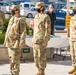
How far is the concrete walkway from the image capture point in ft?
35.2

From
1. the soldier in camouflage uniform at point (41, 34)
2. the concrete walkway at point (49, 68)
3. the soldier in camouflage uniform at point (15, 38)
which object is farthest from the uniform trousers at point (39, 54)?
the concrete walkway at point (49, 68)

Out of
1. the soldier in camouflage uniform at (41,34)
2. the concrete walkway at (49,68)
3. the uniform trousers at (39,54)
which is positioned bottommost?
the concrete walkway at (49,68)

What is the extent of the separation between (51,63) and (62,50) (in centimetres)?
229

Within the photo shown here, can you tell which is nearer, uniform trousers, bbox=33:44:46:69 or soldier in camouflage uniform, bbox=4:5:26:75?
soldier in camouflage uniform, bbox=4:5:26:75

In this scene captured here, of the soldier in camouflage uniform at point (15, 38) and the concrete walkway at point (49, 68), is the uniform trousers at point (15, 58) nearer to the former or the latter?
the soldier in camouflage uniform at point (15, 38)

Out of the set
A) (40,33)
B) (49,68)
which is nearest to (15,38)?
(40,33)

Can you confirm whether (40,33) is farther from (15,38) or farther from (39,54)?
(15,38)

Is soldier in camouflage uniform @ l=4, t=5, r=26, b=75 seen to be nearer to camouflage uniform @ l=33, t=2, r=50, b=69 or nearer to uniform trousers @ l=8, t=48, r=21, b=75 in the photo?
uniform trousers @ l=8, t=48, r=21, b=75

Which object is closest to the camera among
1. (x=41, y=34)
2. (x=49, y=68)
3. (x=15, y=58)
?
(x=15, y=58)

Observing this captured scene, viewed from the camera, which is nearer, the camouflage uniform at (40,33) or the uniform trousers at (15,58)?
the uniform trousers at (15,58)

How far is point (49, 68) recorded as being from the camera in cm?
1153

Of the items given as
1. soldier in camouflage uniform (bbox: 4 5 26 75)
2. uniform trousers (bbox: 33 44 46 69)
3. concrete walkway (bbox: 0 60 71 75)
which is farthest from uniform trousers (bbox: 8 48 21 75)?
concrete walkway (bbox: 0 60 71 75)

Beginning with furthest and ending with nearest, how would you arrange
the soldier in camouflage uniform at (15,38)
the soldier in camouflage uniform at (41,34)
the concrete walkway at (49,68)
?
the concrete walkway at (49,68), the soldier in camouflage uniform at (41,34), the soldier in camouflage uniform at (15,38)

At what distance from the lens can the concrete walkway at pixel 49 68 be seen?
1073 cm
